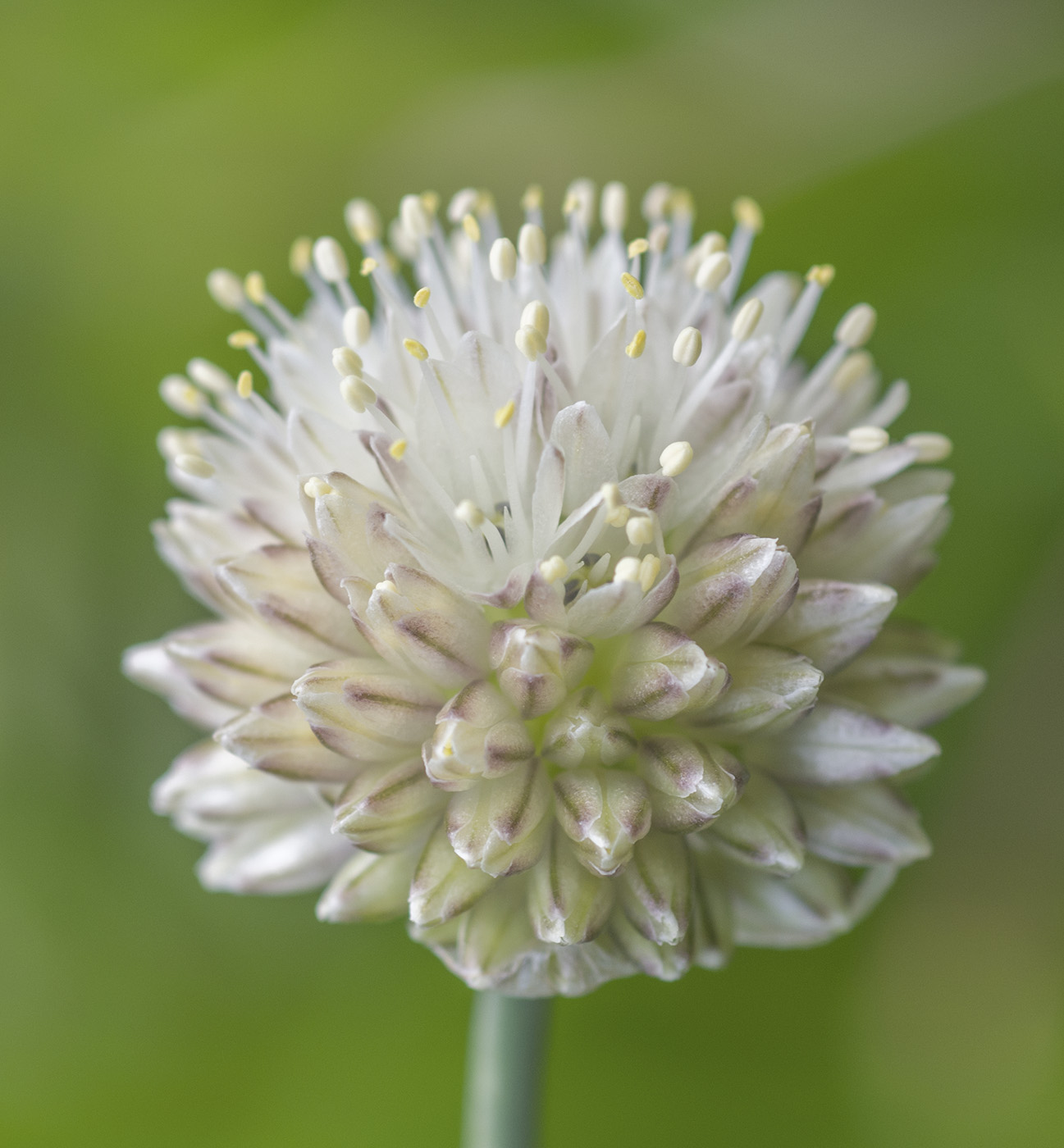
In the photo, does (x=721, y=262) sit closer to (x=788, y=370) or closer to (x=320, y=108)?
(x=788, y=370)

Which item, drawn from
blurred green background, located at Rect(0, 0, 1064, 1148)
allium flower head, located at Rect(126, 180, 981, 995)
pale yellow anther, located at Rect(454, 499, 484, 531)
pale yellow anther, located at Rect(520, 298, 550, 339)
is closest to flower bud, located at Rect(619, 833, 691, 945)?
allium flower head, located at Rect(126, 180, 981, 995)

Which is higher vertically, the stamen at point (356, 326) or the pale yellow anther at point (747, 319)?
the pale yellow anther at point (747, 319)

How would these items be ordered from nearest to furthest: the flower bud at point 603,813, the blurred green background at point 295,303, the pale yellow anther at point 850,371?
the flower bud at point 603,813 < the pale yellow anther at point 850,371 < the blurred green background at point 295,303

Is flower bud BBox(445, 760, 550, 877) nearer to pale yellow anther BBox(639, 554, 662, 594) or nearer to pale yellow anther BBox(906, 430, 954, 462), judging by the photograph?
pale yellow anther BBox(639, 554, 662, 594)

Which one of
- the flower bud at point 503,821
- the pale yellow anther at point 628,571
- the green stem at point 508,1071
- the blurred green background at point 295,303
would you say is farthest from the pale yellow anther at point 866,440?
the blurred green background at point 295,303

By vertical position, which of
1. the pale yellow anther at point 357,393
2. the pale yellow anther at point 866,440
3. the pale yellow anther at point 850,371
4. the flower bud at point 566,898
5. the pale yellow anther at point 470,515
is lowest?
the flower bud at point 566,898

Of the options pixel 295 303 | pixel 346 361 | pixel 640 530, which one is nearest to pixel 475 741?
pixel 640 530

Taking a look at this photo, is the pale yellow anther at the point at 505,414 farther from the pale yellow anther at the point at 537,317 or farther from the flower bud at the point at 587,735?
the flower bud at the point at 587,735

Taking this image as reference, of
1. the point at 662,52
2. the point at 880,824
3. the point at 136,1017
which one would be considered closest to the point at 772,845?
the point at 880,824
